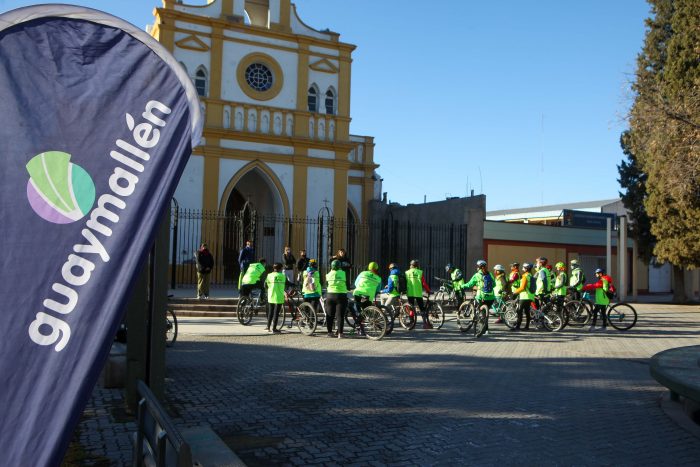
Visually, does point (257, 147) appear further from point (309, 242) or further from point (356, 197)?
point (356, 197)

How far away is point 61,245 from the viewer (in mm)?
2057

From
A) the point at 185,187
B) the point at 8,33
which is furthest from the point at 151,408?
the point at 185,187

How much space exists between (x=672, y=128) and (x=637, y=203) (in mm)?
13571

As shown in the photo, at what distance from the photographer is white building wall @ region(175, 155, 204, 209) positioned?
2672 centimetres

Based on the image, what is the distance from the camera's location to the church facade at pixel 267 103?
1074 inches

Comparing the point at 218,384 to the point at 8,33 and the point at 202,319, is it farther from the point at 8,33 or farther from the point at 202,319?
the point at 202,319

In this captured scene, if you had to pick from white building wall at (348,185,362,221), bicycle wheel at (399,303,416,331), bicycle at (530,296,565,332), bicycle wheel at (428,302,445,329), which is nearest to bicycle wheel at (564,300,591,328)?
bicycle at (530,296,565,332)

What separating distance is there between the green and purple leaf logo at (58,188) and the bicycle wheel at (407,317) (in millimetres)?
13351

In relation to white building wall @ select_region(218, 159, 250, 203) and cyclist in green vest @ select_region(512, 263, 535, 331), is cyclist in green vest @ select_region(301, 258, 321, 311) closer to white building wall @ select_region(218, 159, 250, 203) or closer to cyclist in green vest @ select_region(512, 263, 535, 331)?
cyclist in green vest @ select_region(512, 263, 535, 331)

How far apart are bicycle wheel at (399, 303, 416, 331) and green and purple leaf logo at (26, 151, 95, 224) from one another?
13.4 metres

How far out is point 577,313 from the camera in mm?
16828

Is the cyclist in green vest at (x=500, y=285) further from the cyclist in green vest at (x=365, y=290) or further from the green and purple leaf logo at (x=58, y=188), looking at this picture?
the green and purple leaf logo at (x=58, y=188)

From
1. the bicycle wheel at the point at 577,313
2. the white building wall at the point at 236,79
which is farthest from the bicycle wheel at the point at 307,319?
the white building wall at the point at 236,79

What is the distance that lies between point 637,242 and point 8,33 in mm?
32418
